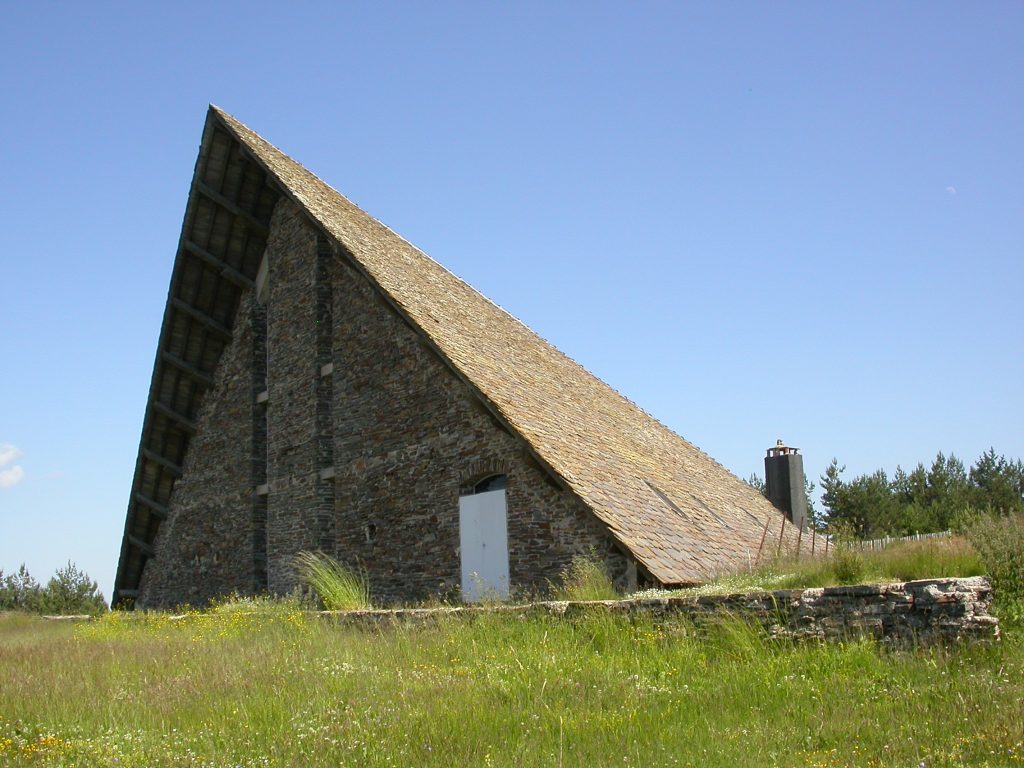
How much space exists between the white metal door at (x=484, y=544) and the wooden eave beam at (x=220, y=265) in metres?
8.56

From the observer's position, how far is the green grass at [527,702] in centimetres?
546

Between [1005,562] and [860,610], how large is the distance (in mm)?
1546

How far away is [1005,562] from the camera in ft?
26.1

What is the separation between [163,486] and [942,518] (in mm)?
27110

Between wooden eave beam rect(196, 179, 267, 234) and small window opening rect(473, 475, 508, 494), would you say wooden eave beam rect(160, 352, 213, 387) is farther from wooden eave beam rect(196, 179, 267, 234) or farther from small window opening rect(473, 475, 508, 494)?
small window opening rect(473, 475, 508, 494)

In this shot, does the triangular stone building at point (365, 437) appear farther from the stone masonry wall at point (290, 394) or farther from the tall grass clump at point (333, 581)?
the tall grass clump at point (333, 581)

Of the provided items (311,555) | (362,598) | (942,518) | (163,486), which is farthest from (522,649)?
(942,518)

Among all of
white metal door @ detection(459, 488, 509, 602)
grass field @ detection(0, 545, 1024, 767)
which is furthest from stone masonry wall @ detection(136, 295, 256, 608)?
grass field @ detection(0, 545, 1024, 767)

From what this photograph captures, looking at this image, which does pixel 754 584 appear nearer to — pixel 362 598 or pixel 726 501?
pixel 362 598

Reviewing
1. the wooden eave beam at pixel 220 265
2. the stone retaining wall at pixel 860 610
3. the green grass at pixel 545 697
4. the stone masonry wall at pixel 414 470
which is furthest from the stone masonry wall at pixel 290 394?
the stone retaining wall at pixel 860 610

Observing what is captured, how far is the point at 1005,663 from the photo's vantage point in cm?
648

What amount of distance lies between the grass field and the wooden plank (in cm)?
1327

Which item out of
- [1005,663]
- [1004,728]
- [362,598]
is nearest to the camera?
[1004,728]

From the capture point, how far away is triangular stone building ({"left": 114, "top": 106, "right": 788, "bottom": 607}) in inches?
547
